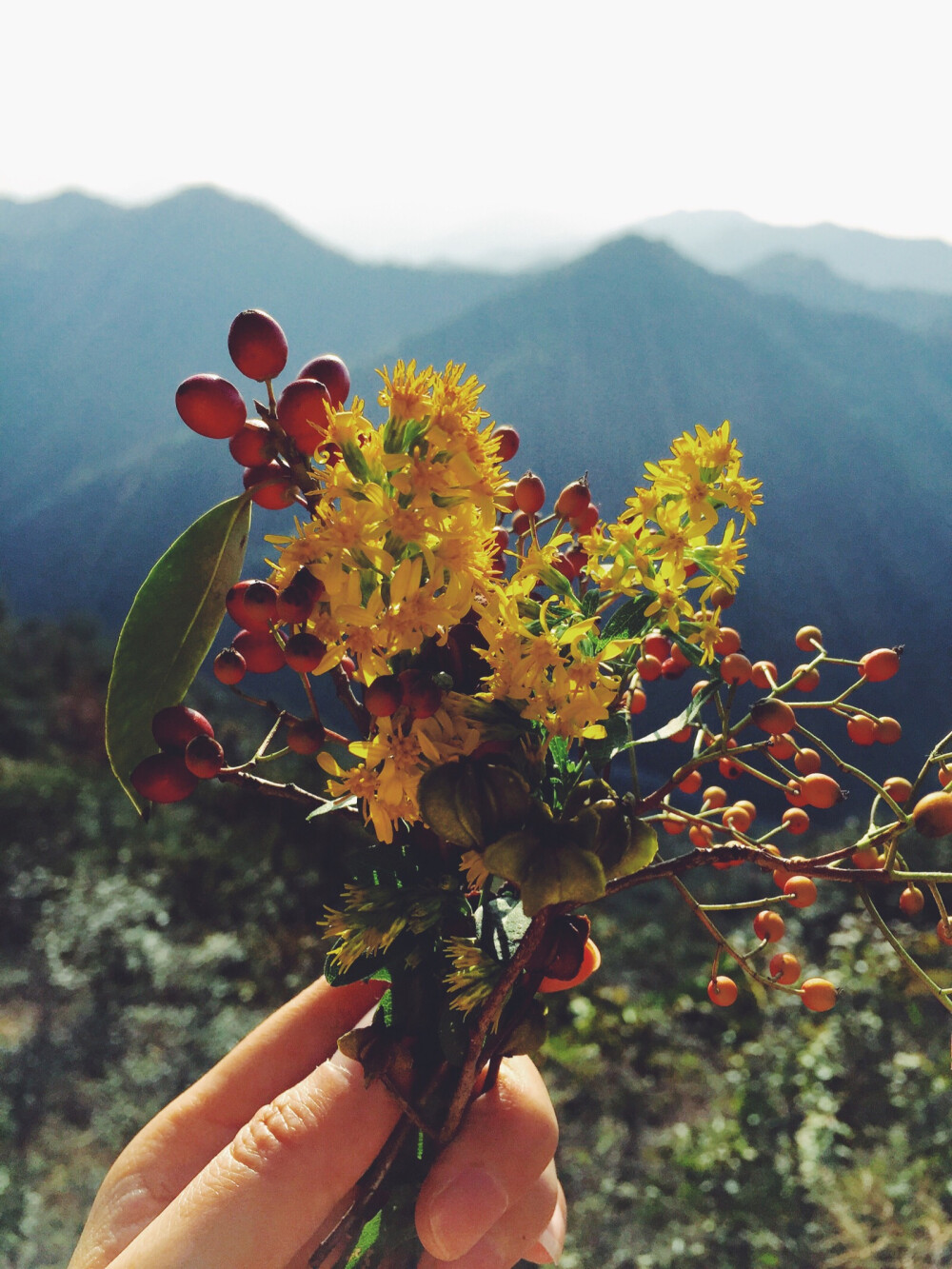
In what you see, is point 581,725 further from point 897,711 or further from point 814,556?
point 814,556

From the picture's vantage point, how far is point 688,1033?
1.82 m

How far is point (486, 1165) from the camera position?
52cm

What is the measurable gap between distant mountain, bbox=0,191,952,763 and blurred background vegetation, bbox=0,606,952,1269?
1.29 m

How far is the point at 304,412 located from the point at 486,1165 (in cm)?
51

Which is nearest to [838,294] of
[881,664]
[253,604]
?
[881,664]

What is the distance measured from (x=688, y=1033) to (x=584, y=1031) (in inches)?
10.3

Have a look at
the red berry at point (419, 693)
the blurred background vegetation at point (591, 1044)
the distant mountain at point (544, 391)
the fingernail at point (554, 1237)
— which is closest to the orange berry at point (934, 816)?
the red berry at point (419, 693)

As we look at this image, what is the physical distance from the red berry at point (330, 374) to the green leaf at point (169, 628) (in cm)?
8

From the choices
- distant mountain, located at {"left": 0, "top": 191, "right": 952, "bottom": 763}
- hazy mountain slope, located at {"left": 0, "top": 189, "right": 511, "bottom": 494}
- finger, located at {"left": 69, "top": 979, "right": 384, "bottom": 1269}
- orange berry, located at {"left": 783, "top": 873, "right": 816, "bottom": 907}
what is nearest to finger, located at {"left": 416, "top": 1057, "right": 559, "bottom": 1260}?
finger, located at {"left": 69, "top": 979, "right": 384, "bottom": 1269}

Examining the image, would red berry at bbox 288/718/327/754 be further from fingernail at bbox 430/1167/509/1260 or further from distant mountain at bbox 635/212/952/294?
distant mountain at bbox 635/212/952/294

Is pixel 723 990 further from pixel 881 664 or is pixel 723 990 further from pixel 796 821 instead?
pixel 881 664

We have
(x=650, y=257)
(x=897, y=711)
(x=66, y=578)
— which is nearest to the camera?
(x=897, y=711)

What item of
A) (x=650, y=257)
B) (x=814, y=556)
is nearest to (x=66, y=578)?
(x=650, y=257)

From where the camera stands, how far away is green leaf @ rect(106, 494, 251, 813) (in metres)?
0.43
